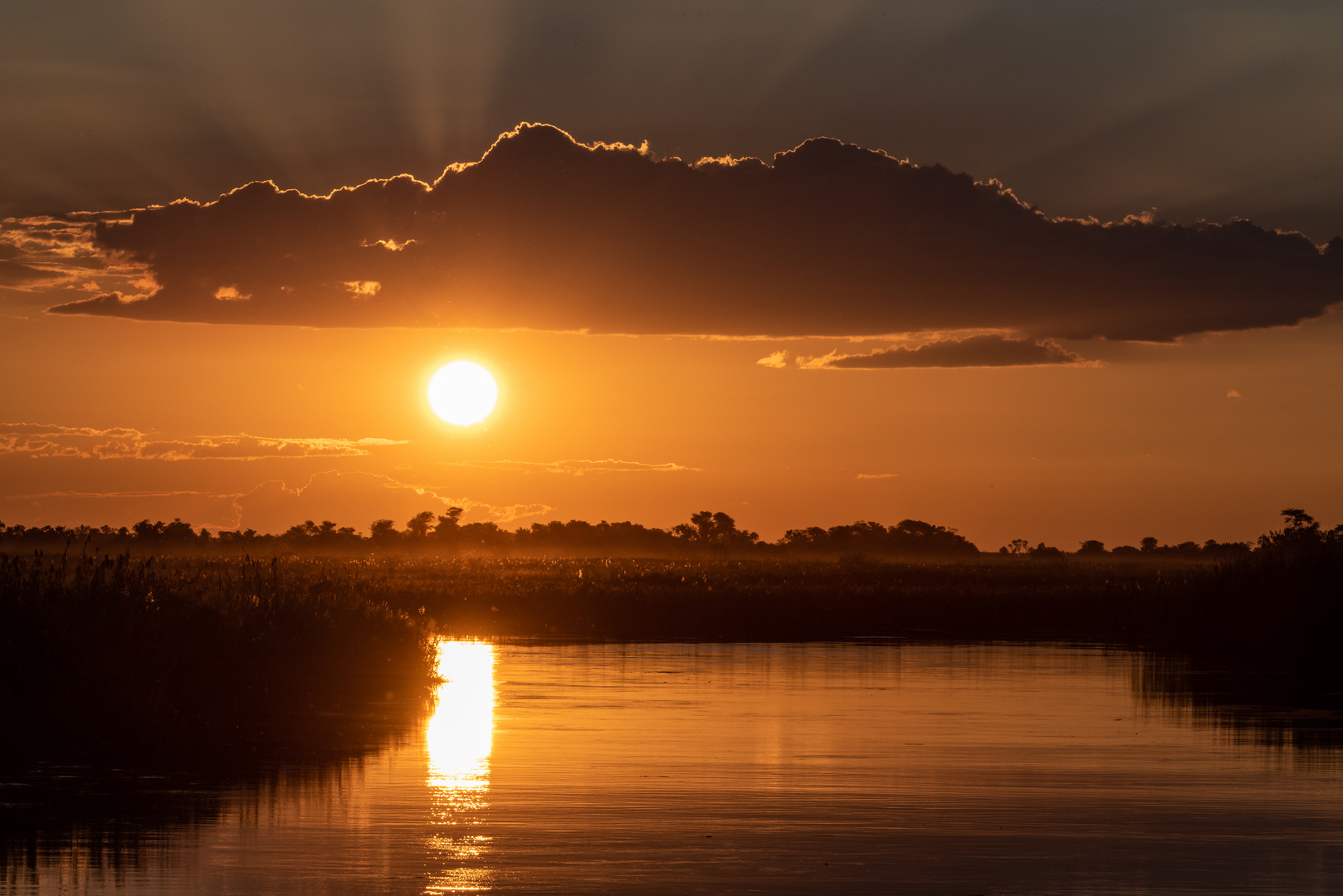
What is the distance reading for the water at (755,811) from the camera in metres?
14.3

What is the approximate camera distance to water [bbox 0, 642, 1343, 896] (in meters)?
14.3

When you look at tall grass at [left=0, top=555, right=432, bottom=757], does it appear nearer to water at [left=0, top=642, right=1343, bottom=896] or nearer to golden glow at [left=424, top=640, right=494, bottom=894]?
golden glow at [left=424, top=640, right=494, bottom=894]

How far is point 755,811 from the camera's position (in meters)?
18.0

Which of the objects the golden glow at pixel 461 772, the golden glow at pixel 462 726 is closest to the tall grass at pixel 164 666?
the golden glow at pixel 462 726

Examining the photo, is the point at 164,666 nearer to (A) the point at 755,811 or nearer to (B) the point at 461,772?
(B) the point at 461,772

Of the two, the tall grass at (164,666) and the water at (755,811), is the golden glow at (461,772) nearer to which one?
the water at (755,811)

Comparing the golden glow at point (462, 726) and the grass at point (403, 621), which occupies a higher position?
the grass at point (403, 621)

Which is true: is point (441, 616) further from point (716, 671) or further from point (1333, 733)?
point (1333, 733)

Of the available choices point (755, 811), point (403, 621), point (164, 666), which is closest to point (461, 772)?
point (755, 811)

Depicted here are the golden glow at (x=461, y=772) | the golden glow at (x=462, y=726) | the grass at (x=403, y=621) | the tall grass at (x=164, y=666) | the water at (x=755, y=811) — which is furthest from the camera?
the grass at (x=403, y=621)

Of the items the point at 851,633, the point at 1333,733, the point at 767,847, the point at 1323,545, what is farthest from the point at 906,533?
the point at 767,847

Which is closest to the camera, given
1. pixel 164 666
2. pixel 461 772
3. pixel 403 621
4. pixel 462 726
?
pixel 461 772

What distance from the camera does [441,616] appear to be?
6781 centimetres

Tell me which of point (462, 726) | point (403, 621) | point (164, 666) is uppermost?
point (403, 621)
